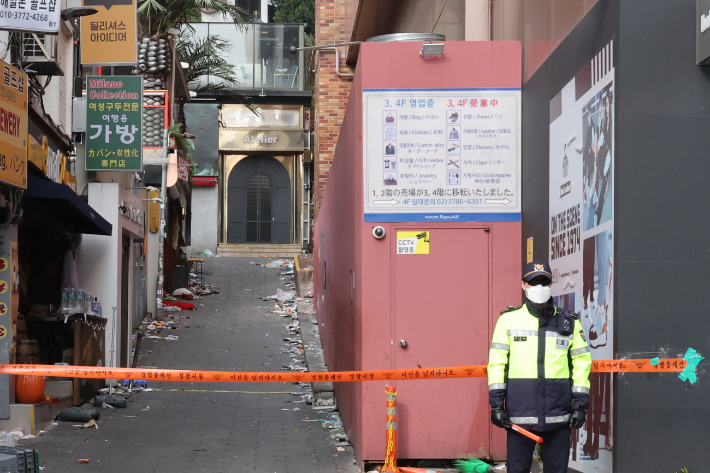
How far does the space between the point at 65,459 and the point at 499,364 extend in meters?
5.30

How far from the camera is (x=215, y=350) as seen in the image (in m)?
18.4

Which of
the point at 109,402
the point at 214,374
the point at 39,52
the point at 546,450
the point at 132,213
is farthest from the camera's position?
the point at 132,213

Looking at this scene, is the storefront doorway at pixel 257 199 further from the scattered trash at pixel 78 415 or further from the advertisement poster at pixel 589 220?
the advertisement poster at pixel 589 220

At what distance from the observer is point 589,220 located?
21.6 ft

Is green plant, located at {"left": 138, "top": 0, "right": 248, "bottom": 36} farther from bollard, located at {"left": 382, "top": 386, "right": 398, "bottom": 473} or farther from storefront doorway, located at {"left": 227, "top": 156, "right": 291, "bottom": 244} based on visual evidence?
bollard, located at {"left": 382, "top": 386, "right": 398, "bottom": 473}

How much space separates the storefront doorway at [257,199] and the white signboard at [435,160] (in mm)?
31273

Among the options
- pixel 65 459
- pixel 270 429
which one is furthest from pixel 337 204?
pixel 65 459

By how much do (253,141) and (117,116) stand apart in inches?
Answer: 972

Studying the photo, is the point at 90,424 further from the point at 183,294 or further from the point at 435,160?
the point at 183,294

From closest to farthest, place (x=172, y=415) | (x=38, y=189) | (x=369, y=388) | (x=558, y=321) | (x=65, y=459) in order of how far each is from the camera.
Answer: (x=558, y=321), (x=369, y=388), (x=65, y=459), (x=38, y=189), (x=172, y=415)

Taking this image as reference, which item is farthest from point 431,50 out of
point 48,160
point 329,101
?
point 329,101

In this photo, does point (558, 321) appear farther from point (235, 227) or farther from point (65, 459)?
point (235, 227)

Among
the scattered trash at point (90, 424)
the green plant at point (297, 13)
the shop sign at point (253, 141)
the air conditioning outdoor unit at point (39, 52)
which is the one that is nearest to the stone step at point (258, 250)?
the shop sign at point (253, 141)

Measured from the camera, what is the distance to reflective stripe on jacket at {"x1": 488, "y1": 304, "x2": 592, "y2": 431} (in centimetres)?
566
